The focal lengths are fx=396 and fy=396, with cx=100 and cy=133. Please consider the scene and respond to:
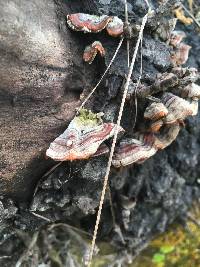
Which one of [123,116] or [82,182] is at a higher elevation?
[123,116]

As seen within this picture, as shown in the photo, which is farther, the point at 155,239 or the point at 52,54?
the point at 155,239

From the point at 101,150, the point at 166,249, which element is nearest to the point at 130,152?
the point at 101,150

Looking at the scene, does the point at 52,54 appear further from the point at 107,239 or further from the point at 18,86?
the point at 107,239

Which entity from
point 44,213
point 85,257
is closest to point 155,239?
point 85,257

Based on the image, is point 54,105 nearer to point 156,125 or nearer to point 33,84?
point 33,84

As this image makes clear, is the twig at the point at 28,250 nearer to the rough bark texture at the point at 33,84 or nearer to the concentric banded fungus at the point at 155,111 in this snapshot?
the rough bark texture at the point at 33,84

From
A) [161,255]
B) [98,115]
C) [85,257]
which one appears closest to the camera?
[98,115]
